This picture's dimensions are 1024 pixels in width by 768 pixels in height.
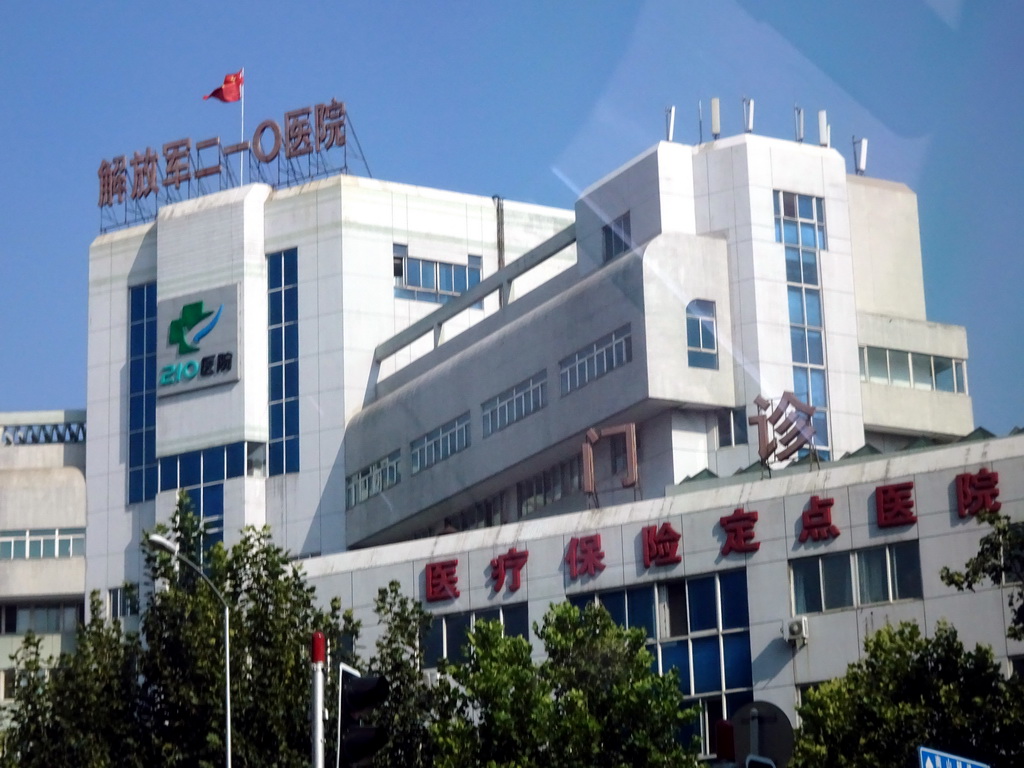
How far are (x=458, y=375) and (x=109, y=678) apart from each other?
2298 centimetres

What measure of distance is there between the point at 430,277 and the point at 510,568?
24.0 m

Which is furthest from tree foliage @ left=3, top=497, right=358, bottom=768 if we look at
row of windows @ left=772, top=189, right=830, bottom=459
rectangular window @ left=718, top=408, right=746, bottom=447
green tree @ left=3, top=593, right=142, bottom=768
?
row of windows @ left=772, top=189, right=830, bottom=459

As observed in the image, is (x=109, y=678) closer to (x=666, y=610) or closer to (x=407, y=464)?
(x=666, y=610)

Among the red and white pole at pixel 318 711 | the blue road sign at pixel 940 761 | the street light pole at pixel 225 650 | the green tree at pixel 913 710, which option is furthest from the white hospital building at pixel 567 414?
the blue road sign at pixel 940 761

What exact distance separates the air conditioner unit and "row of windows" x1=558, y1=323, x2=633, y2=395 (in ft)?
36.2

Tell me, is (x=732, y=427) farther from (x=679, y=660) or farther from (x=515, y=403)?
(x=679, y=660)

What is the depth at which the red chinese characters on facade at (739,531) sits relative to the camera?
121 ft

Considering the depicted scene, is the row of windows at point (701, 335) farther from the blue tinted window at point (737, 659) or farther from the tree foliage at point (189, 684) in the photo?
the tree foliage at point (189, 684)

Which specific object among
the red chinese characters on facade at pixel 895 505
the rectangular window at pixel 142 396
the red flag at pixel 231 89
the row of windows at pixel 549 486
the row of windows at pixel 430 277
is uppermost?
the red flag at pixel 231 89

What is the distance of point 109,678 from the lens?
31766 mm

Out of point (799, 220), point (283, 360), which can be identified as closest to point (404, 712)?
point (799, 220)

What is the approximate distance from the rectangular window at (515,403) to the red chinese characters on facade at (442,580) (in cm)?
833

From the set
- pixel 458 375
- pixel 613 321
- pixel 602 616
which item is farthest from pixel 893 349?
pixel 602 616

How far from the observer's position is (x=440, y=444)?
5403cm
